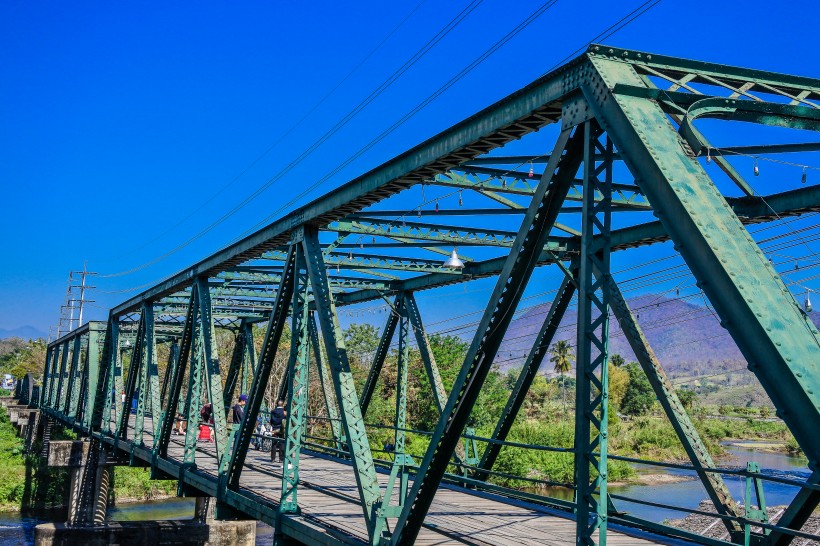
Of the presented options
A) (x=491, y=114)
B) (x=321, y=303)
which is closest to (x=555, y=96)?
(x=491, y=114)

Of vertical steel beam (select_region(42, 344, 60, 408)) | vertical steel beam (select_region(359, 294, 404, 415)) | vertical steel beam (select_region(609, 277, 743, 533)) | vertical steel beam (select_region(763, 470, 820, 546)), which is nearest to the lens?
vertical steel beam (select_region(763, 470, 820, 546))

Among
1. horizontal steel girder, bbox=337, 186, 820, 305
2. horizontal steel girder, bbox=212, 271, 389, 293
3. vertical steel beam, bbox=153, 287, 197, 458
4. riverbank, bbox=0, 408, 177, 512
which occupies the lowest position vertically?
riverbank, bbox=0, 408, 177, 512

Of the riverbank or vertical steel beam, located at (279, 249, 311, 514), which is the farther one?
the riverbank

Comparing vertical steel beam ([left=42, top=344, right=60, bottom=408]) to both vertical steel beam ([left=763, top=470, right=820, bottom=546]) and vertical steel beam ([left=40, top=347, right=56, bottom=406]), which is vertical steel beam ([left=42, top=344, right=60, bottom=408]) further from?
vertical steel beam ([left=763, top=470, right=820, bottom=546])

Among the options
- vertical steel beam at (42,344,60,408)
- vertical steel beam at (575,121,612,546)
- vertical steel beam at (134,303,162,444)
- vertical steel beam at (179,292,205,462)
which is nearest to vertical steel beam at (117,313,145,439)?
vertical steel beam at (134,303,162,444)

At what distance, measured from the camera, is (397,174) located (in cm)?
1018

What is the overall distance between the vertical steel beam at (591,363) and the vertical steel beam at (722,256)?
0.56 metres

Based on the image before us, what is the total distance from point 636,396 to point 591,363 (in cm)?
9117

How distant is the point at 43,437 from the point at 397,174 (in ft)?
156

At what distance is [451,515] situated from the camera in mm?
11359

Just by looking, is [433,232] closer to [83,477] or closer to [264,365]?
[264,365]

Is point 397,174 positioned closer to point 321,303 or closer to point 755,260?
point 321,303

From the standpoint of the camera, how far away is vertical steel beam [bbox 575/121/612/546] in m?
6.67

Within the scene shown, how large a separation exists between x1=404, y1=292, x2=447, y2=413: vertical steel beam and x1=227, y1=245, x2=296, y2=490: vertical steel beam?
4654 millimetres
